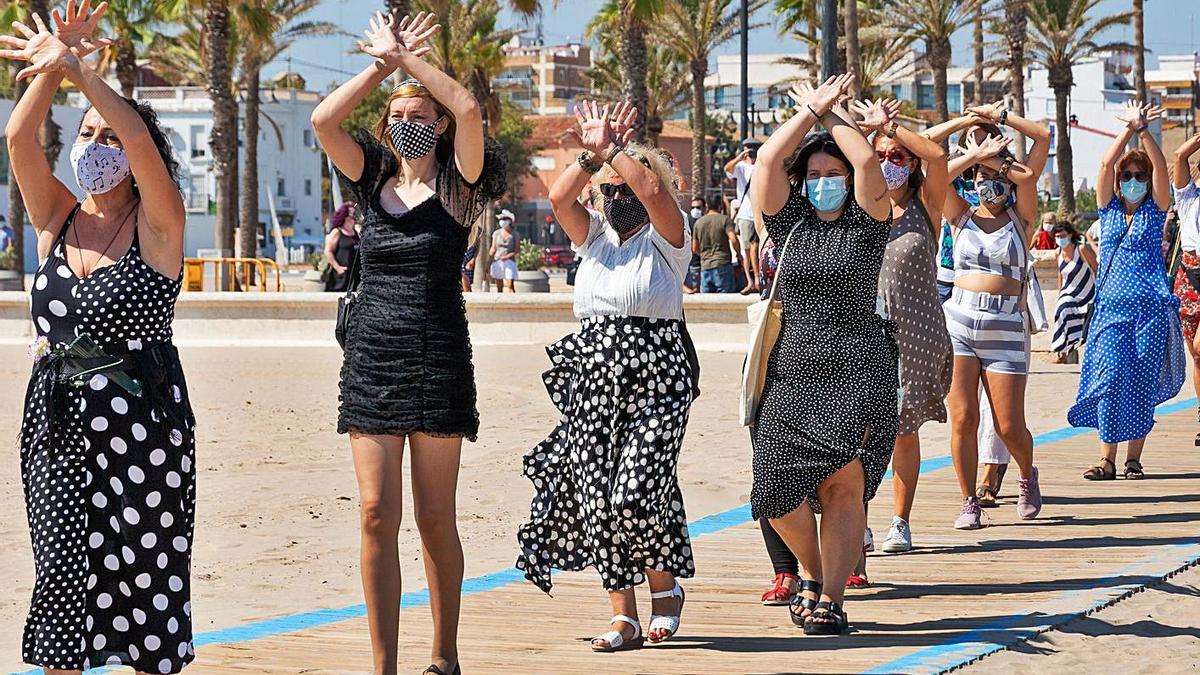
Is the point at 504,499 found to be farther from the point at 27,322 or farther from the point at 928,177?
the point at 27,322

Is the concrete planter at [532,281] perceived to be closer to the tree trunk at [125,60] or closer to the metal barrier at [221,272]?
the metal barrier at [221,272]

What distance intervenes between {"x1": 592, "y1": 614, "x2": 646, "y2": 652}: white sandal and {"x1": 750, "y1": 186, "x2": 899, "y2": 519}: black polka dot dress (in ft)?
2.00

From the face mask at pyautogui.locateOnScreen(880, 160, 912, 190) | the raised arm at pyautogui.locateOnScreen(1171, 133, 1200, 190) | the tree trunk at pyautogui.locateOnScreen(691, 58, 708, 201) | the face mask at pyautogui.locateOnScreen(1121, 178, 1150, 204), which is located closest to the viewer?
the face mask at pyautogui.locateOnScreen(880, 160, 912, 190)

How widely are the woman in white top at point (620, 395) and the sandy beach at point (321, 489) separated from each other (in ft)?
4.09

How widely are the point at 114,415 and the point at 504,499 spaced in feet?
18.5

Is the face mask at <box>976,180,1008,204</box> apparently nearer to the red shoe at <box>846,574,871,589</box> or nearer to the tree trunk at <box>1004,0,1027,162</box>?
the red shoe at <box>846,574,871,589</box>

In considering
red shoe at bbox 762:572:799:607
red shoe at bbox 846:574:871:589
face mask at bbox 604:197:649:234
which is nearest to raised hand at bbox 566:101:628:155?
face mask at bbox 604:197:649:234

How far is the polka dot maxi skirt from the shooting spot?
20.9ft

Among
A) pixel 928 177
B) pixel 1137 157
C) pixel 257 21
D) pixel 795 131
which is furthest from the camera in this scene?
pixel 257 21

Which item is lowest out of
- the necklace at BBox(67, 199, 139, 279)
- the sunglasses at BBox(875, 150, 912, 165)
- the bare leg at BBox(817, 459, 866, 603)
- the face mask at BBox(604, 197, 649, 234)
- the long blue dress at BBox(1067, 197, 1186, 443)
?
the bare leg at BBox(817, 459, 866, 603)

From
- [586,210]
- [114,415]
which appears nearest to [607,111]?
[586,210]

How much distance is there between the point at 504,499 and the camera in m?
10.5

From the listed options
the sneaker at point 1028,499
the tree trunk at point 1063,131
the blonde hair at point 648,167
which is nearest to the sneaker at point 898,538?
the sneaker at point 1028,499

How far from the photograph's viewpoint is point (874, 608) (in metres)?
6.91
